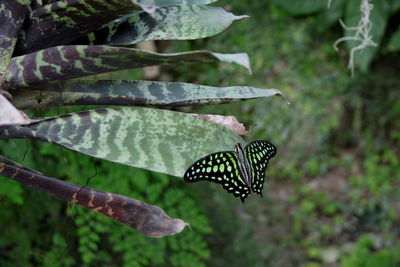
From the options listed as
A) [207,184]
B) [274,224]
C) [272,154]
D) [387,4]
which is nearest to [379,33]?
[387,4]

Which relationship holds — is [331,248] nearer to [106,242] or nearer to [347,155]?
[347,155]

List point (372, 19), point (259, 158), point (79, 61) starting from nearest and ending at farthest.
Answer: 1. point (79, 61)
2. point (259, 158)
3. point (372, 19)

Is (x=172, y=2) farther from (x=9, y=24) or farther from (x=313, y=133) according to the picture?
(x=313, y=133)

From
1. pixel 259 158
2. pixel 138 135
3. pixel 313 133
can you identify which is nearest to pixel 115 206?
pixel 138 135

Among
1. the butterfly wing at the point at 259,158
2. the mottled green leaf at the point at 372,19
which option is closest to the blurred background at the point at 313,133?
the mottled green leaf at the point at 372,19

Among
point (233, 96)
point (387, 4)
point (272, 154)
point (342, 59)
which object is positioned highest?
point (233, 96)

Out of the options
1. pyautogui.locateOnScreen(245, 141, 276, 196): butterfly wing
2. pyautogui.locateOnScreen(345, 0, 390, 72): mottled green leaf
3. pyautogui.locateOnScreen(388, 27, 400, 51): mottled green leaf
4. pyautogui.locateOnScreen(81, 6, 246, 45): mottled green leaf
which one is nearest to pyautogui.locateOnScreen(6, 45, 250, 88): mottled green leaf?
pyautogui.locateOnScreen(81, 6, 246, 45): mottled green leaf
